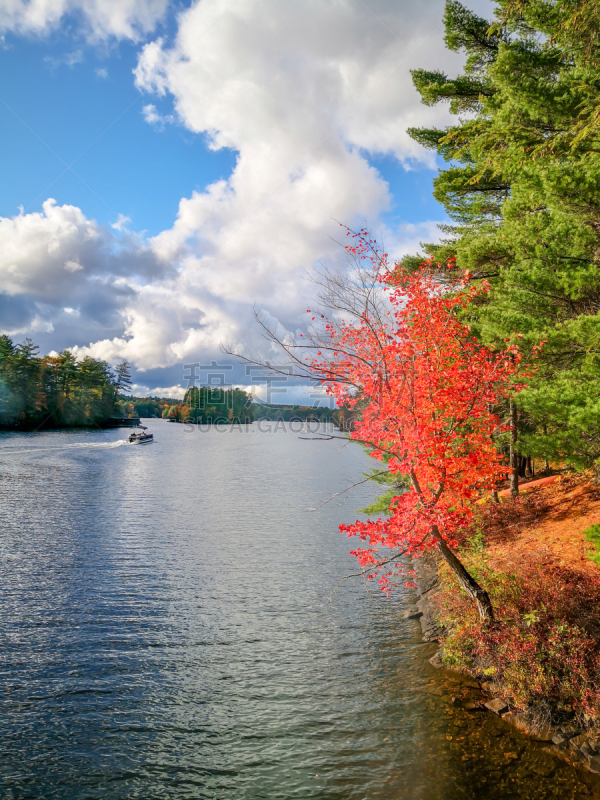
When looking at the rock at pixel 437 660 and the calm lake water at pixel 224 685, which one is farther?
the rock at pixel 437 660

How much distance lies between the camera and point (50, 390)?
100 meters

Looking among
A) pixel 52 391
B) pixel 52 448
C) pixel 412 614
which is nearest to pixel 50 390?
pixel 52 391

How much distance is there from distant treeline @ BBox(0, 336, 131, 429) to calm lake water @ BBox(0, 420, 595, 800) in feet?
246

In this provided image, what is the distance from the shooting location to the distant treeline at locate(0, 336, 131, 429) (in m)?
86.9

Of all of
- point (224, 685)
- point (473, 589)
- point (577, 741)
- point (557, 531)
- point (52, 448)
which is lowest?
point (224, 685)

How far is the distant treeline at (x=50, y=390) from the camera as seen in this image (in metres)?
86.9

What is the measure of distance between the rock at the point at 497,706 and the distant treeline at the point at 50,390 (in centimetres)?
9436

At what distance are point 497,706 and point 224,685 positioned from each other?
6.33m

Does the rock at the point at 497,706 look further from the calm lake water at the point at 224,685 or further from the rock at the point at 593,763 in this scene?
the rock at the point at 593,763

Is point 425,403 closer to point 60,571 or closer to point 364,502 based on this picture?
point 60,571

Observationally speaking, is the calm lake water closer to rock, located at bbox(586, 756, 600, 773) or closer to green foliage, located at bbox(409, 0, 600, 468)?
rock, located at bbox(586, 756, 600, 773)

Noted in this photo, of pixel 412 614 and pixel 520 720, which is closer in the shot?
pixel 520 720

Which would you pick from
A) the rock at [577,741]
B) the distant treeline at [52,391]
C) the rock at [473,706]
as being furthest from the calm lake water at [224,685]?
the distant treeline at [52,391]

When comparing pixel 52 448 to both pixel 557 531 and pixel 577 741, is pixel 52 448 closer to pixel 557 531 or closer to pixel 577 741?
pixel 557 531
